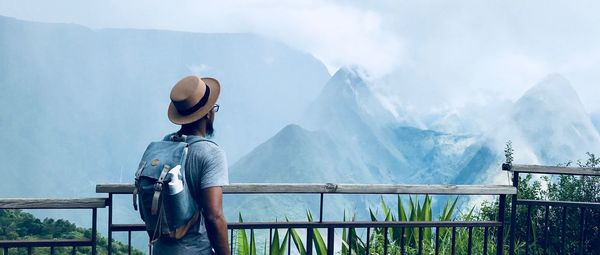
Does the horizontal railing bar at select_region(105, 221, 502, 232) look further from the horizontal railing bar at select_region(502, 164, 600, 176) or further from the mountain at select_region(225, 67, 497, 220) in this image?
the mountain at select_region(225, 67, 497, 220)

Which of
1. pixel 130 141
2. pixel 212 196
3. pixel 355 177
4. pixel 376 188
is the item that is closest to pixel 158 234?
pixel 212 196

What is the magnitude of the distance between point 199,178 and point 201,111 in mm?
219

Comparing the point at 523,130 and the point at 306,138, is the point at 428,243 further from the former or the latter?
the point at 306,138

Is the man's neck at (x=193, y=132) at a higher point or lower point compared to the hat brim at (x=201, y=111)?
lower

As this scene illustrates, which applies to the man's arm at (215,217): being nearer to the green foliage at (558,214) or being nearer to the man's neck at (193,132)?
the man's neck at (193,132)

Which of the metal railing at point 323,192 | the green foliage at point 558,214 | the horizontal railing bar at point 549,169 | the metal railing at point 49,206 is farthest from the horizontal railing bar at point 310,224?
the green foliage at point 558,214

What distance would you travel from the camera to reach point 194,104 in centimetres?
225

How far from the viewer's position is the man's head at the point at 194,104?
2250mm

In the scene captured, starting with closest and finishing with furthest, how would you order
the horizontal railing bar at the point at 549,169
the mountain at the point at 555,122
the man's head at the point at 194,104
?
the man's head at the point at 194,104
the horizontal railing bar at the point at 549,169
the mountain at the point at 555,122

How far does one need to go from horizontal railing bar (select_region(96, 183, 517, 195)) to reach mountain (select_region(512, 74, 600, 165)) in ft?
A: 64.4

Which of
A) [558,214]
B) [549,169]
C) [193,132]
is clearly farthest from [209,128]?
[558,214]

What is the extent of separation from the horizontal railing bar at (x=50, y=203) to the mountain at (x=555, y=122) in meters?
20.8

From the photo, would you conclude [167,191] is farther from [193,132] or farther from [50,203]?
[50,203]

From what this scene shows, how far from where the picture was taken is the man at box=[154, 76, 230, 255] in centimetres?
216
